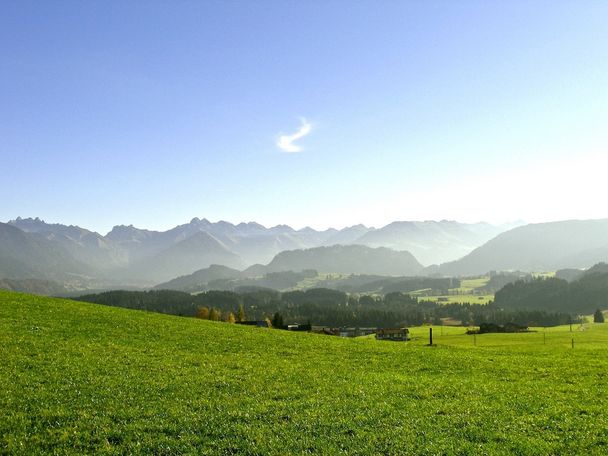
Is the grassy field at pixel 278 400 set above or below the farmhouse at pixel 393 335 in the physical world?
above

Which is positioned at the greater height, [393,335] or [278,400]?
[278,400]

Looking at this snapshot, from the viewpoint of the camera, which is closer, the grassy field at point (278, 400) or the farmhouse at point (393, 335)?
the grassy field at point (278, 400)

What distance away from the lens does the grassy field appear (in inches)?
629

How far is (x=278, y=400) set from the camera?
21.4m

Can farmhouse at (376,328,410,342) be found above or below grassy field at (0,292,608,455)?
below

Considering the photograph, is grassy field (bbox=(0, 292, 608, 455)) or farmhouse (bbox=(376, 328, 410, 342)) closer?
grassy field (bbox=(0, 292, 608, 455))

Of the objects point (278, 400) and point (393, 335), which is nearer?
point (278, 400)

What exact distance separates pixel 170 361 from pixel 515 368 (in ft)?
81.1

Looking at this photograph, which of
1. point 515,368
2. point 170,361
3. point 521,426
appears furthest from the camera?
point 515,368

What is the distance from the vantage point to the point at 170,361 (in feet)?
97.9

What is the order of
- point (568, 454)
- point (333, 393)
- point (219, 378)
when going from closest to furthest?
point (568, 454) < point (333, 393) < point (219, 378)

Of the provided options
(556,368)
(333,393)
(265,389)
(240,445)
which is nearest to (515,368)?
(556,368)

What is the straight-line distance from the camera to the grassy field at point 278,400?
1597cm

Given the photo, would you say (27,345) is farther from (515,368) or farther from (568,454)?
(515,368)
